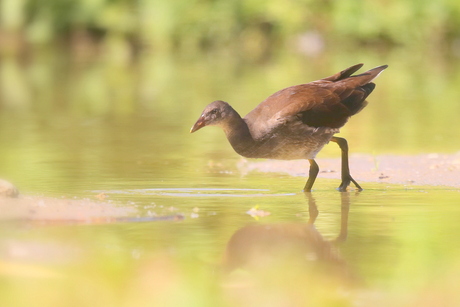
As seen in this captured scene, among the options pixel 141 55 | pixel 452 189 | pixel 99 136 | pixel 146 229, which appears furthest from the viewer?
pixel 141 55

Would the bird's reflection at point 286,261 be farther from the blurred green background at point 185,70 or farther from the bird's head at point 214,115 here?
the blurred green background at point 185,70

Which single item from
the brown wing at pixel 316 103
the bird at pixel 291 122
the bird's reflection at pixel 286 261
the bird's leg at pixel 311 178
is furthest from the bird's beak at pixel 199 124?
the bird's reflection at pixel 286 261

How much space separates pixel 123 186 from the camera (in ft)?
24.8

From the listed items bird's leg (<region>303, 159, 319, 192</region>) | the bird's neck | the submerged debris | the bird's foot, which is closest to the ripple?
bird's leg (<region>303, 159, 319, 192</region>)

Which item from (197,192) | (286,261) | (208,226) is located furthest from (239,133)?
(286,261)

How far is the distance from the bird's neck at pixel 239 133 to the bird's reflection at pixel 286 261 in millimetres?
1230

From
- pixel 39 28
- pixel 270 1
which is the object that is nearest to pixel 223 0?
pixel 270 1

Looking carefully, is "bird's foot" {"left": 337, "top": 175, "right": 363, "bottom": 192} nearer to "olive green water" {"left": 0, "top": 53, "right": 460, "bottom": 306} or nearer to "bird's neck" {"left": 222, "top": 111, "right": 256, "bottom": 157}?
"olive green water" {"left": 0, "top": 53, "right": 460, "bottom": 306}

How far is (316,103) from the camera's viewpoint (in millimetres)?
7574

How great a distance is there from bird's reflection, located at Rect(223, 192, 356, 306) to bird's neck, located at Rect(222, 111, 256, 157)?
1.23 metres

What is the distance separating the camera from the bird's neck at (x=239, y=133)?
7.26m

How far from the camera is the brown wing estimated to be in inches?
291

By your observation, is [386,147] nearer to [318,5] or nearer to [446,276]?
[446,276]

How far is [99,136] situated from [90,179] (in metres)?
3.18
